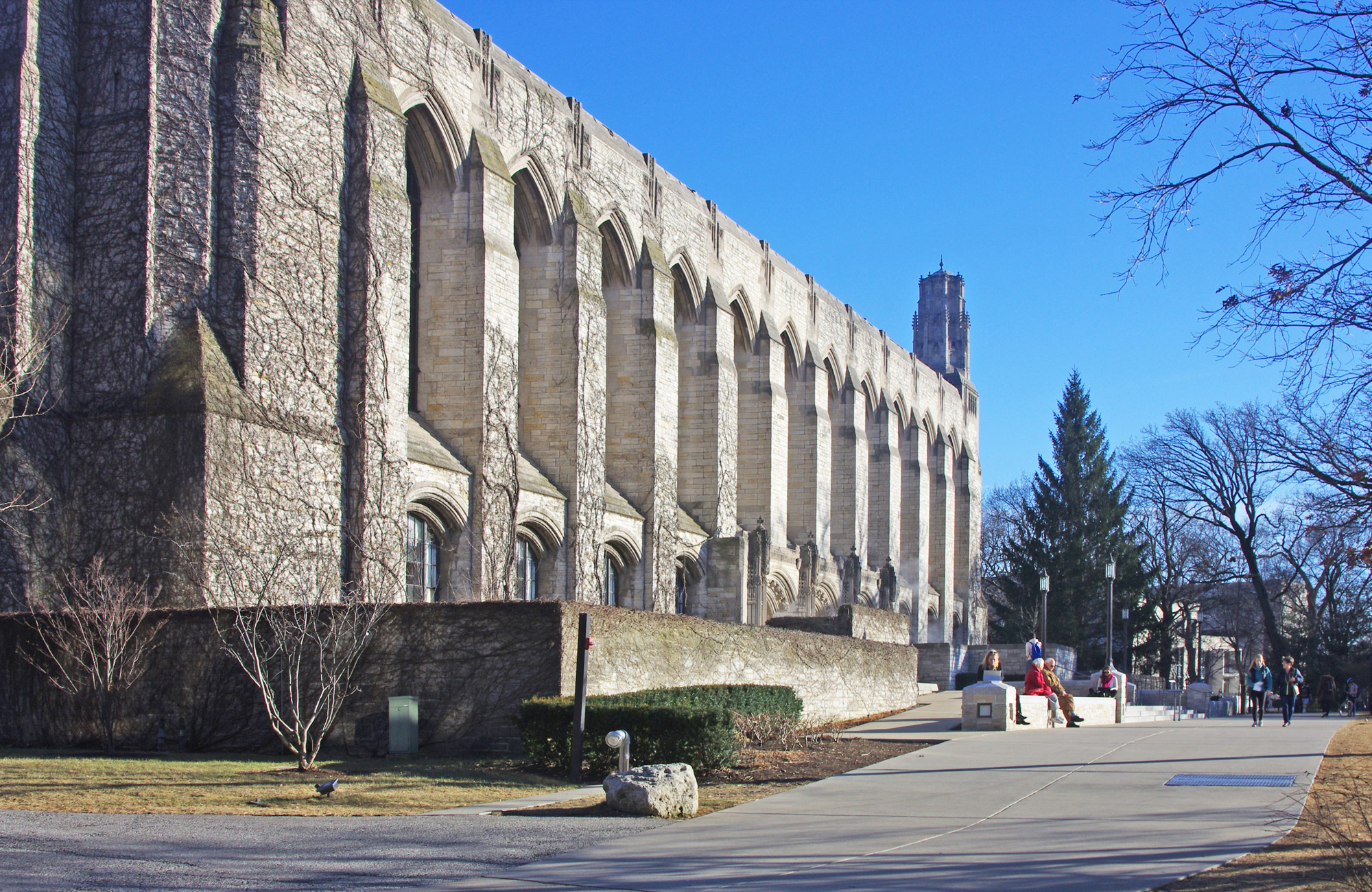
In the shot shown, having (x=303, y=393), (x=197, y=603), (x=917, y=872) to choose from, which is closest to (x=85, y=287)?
(x=303, y=393)

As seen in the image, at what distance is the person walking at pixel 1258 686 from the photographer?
23.9 metres

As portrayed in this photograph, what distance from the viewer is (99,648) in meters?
16.6

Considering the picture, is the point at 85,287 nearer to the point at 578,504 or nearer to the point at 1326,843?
the point at 578,504

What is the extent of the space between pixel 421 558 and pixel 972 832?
53.3 feet

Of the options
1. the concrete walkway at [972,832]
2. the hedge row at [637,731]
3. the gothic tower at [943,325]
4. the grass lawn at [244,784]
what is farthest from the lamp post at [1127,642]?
the grass lawn at [244,784]

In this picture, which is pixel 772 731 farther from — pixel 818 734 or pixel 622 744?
pixel 622 744

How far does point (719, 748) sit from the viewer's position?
45.6 feet

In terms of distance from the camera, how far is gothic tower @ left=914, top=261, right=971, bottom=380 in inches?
2931

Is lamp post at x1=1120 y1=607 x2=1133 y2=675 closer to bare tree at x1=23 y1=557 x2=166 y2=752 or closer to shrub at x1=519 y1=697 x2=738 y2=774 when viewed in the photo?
shrub at x1=519 y1=697 x2=738 y2=774

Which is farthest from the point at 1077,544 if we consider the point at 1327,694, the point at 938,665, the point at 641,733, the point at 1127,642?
the point at 641,733

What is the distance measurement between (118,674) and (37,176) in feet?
28.3

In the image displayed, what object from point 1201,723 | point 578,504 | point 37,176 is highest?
point 37,176

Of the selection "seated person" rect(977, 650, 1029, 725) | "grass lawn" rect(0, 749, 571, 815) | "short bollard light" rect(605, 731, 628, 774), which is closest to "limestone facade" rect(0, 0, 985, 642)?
"grass lawn" rect(0, 749, 571, 815)

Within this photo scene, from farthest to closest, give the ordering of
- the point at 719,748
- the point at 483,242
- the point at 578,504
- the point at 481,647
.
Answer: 1. the point at 578,504
2. the point at 483,242
3. the point at 481,647
4. the point at 719,748
